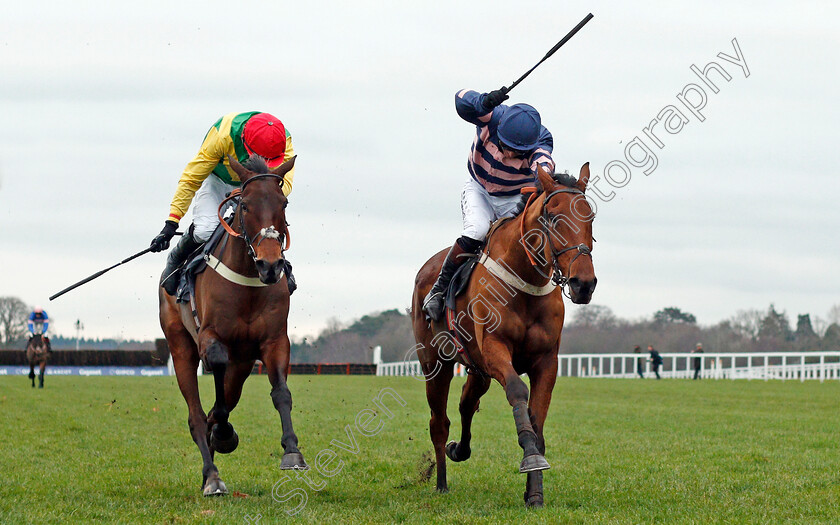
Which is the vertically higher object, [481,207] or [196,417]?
[481,207]

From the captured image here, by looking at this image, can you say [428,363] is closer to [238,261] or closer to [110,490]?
[238,261]

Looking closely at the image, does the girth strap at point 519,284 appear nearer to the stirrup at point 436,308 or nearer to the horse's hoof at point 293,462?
the stirrup at point 436,308

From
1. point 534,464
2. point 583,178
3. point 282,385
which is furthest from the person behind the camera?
point 282,385

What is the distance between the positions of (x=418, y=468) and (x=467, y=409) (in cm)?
87

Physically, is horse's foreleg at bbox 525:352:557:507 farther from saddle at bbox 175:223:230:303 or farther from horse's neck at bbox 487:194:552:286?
saddle at bbox 175:223:230:303

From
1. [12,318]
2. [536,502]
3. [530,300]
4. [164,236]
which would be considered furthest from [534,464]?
[12,318]

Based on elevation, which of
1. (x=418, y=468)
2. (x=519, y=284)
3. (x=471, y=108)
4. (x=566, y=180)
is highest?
(x=471, y=108)

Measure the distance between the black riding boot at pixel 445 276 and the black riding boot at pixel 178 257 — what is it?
1880 millimetres

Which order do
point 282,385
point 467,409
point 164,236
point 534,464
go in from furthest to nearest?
point 467,409, point 164,236, point 282,385, point 534,464

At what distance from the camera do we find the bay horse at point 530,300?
5.87 meters

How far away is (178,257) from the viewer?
778 cm

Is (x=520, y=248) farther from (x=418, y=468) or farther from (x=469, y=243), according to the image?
(x=418, y=468)

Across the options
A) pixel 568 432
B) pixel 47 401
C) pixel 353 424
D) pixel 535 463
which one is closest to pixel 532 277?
pixel 535 463

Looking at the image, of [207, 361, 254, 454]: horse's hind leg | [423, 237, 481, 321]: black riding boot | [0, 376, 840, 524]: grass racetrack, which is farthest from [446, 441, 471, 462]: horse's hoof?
[207, 361, 254, 454]: horse's hind leg
